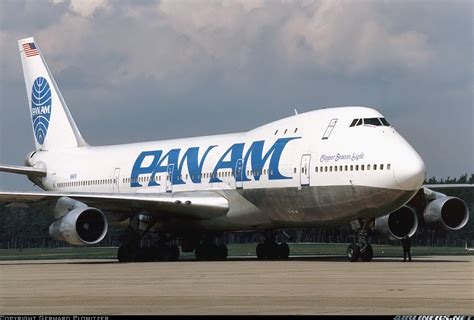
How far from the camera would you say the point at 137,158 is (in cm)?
4278

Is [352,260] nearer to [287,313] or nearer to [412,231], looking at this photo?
[412,231]

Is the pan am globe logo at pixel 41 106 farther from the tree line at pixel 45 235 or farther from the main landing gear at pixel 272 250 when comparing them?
the main landing gear at pixel 272 250

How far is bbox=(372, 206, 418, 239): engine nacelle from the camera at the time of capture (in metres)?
36.0

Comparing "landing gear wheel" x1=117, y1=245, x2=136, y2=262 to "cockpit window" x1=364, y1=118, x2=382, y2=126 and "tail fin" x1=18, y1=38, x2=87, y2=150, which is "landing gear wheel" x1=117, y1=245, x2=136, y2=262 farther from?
"tail fin" x1=18, y1=38, x2=87, y2=150

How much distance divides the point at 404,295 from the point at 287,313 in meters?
4.00

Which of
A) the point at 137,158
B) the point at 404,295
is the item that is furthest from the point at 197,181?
the point at 404,295

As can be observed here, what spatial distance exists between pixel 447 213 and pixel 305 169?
6435 millimetres

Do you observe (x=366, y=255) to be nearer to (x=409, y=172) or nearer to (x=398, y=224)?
(x=409, y=172)

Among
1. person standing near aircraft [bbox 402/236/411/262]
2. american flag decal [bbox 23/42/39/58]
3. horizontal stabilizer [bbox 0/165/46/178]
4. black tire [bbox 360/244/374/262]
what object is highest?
american flag decal [bbox 23/42/39/58]

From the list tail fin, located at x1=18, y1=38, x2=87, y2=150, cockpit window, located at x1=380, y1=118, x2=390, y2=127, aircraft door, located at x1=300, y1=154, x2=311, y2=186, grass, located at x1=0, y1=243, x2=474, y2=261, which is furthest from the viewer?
tail fin, located at x1=18, y1=38, x2=87, y2=150

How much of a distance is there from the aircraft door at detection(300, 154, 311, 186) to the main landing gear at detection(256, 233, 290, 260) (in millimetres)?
5576

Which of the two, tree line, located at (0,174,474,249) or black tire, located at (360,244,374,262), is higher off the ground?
tree line, located at (0,174,474,249)

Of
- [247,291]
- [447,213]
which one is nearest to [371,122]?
Result: [447,213]

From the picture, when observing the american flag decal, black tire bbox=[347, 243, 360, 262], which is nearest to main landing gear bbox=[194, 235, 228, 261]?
black tire bbox=[347, 243, 360, 262]
